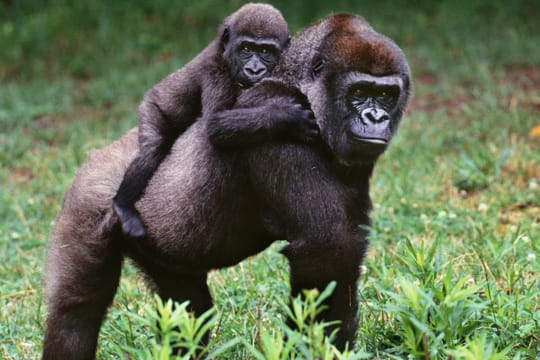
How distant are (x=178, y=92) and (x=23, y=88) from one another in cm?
661

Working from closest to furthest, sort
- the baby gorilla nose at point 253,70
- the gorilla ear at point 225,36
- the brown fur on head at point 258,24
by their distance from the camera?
the baby gorilla nose at point 253,70
the brown fur on head at point 258,24
the gorilla ear at point 225,36

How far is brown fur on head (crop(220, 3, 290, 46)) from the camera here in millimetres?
4086

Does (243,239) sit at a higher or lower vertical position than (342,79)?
lower

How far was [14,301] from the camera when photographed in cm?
487

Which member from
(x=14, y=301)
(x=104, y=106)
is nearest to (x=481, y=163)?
(x=14, y=301)

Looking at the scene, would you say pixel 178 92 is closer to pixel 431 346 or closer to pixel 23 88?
pixel 431 346

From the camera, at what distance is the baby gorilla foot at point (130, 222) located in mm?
3709

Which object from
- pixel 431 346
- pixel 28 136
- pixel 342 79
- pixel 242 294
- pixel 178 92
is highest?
pixel 342 79

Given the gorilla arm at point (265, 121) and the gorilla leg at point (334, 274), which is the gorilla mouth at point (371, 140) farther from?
the gorilla leg at point (334, 274)

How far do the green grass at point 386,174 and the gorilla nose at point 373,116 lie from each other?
1.77 feet

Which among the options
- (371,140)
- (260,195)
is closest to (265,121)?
(260,195)

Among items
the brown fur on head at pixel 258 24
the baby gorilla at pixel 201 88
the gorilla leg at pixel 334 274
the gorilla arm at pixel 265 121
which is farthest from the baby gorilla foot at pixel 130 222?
the brown fur on head at pixel 258 24

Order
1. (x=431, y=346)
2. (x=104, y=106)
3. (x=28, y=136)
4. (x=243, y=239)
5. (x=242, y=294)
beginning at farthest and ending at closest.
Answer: (x=104, y=106), (x=28, y=136), (x=242, y=294), (x=243, y=239), (x=431, y=346)

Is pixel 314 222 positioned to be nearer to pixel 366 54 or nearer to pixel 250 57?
pixel 366 54
